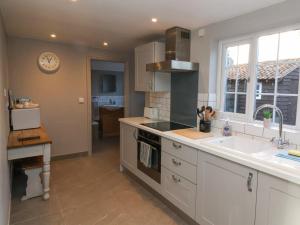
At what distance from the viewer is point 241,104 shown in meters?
2.40

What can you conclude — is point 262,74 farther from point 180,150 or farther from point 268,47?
point 180,150

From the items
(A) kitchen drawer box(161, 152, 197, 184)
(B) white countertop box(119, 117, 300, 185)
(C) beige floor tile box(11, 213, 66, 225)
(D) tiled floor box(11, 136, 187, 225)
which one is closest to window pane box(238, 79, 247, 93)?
(B) white countertop box(119, 117, 300, 185)

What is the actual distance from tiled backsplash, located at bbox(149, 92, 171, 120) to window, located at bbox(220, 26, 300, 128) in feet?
3.13

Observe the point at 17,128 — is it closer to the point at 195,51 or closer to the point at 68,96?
the point at 68,96

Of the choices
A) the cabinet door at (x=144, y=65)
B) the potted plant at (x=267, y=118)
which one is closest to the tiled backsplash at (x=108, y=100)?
the cabinet door at (x=144, y=65)

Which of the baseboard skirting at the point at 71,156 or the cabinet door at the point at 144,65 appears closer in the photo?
the cabinet door at the point at 144,65

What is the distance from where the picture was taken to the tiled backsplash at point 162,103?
3.32m

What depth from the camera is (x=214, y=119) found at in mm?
2555

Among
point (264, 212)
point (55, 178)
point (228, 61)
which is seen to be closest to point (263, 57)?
point (228, 61)

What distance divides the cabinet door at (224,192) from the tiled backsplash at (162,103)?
151 cm

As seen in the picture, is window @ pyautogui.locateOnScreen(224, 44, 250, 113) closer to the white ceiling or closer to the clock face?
the white ceiling

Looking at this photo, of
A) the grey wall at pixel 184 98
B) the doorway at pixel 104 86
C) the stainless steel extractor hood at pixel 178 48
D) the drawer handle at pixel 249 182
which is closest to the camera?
the drawer handle at pixel 249 182

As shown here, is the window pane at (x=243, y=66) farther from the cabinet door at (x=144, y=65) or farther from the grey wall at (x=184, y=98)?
the cabinet door at (x=144, y=65)

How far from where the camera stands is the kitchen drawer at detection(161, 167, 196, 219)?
200 cm
